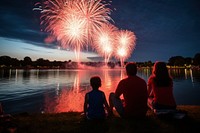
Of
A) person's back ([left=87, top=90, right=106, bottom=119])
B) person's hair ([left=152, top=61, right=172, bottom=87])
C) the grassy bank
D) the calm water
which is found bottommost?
the calm water

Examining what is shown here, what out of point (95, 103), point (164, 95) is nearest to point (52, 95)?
point (95, 103)

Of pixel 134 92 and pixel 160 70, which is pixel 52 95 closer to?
pixel 134 92

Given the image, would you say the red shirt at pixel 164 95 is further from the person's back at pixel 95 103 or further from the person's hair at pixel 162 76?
the person's back at pixel 95 103

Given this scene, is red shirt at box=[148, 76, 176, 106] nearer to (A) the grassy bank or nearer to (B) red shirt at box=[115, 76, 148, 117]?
(B) red shirt at box=[115, 76, 148, 117]

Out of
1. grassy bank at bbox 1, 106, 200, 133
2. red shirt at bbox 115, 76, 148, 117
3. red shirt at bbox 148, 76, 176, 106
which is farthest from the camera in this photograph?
red shirt at bbox 148, 76, 176, 106

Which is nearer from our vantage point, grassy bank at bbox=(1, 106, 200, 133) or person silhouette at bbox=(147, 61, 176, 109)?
grassy bank at bbox=(1, 106, 200, 133)

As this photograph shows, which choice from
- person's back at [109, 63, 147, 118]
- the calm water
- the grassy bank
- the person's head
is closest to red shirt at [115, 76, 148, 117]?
person's back at [109, 63, 147, 118]

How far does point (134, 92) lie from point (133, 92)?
4 cm

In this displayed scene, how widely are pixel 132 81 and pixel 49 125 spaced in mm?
3763

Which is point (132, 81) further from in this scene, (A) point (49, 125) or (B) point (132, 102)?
(A) point (49, 125)

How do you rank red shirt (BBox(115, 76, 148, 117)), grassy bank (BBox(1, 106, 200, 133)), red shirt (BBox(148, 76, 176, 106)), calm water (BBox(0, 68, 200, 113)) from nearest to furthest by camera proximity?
1. grassy bank (BBox(1, 106, 200, 133))
2. red shirt (BBox(115, 76, 148, 117))
3. red shirt (BBox(148, 76, 176, 106))
4. calm water (BBox(0, 68, 200, 113))

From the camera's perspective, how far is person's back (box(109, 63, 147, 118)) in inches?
283

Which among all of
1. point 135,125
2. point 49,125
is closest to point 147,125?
point 135,125

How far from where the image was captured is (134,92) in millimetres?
7219
